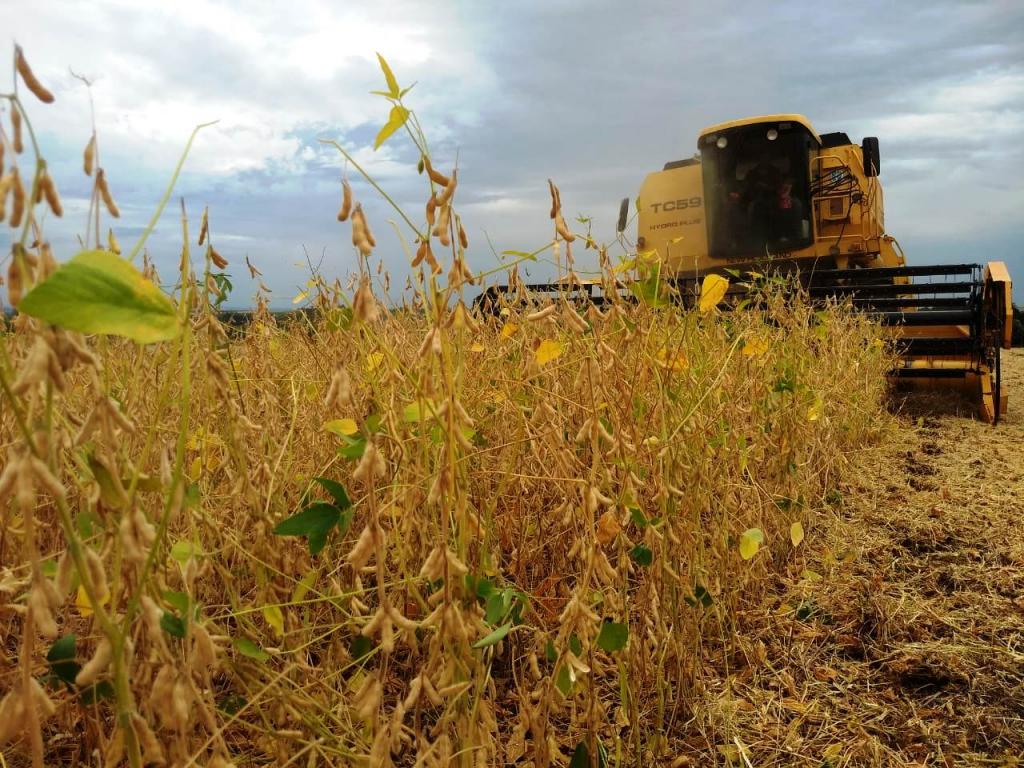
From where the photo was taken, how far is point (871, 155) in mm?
7289

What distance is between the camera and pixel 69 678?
88 centimetres

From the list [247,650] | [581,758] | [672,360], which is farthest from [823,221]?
[247,650]

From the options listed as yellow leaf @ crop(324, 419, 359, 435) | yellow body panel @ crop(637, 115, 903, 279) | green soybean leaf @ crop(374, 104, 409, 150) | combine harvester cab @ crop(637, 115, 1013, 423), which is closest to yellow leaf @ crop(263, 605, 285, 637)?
yellow leaf @ crop(324, 419, 359, 435)

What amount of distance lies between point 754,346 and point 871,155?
21.0ft

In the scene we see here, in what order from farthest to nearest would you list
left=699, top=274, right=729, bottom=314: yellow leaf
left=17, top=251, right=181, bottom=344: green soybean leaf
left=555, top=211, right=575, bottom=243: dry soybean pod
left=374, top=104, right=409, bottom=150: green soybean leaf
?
1. left=699, top=274, right=729, bottom=314: yellow leaf
2. left=555, top=211, right=575, bottom=243: dry soybean pod
3. left=374, top=104, right=409, bottom=150: green soybean leaf
4. left=17, top=251, right=181, bottom=344: green soybean leaf

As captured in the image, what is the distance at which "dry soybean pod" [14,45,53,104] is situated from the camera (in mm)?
574

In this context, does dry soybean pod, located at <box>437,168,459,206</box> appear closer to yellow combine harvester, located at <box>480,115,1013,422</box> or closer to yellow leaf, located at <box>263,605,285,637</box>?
yellow leaf, located at <box>263,605,285,637</box>

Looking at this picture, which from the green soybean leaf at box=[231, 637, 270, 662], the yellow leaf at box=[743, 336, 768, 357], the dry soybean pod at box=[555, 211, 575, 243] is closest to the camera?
the green soybean leaf at box=[231, 637, 270, 662]

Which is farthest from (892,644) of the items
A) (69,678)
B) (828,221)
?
(828,221)

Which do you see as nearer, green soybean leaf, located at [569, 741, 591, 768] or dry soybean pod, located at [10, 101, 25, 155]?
dry soybean pod, located at [10, 101, 25, 155]

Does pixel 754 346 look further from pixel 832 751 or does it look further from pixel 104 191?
pixel 104 191

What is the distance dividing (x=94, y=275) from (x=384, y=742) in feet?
1.89

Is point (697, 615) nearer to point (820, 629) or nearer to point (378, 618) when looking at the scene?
point (820, 629)

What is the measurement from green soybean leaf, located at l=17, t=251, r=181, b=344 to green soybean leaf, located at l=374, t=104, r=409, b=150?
295 millimetres
